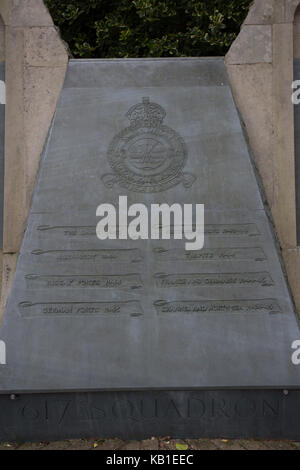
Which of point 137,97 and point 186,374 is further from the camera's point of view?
point 137,97

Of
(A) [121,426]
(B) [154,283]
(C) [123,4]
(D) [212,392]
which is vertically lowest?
(A) [121,426]

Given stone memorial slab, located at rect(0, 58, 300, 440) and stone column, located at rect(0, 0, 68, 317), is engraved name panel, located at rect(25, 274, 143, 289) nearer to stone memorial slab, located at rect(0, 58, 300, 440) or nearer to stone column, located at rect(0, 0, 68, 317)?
stone memorial slab, located at rect(0, 58, 300, 440)

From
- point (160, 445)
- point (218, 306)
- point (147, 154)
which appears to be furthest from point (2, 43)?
point (160, 445)

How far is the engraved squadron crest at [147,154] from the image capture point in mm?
3881

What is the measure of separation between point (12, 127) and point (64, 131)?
612 millimetres

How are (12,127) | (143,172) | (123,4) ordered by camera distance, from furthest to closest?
1. (123,4)
2. (12,127)
3. (143,172)

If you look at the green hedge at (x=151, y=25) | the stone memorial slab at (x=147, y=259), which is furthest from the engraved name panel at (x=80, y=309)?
the green hedge at (x=151, y=25)

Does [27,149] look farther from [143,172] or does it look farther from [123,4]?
[123,4]

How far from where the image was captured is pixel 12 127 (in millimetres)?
4180

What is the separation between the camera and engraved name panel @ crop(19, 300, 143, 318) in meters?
3.67

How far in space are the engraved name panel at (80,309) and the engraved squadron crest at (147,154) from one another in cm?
105

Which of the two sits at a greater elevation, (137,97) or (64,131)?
(137,97)

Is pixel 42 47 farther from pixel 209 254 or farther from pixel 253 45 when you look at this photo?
pixel 209 254

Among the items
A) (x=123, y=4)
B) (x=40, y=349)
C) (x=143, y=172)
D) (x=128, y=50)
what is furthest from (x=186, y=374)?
(x=123, y=4)
